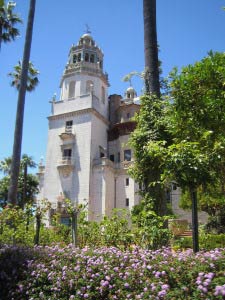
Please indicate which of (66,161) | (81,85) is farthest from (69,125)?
(81,85)

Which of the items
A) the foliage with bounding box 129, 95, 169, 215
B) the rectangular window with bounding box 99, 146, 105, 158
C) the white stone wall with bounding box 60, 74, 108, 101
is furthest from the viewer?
the white stone wall with bounding box 60, 74, 108, 101

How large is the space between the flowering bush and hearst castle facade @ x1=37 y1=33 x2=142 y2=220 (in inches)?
1072

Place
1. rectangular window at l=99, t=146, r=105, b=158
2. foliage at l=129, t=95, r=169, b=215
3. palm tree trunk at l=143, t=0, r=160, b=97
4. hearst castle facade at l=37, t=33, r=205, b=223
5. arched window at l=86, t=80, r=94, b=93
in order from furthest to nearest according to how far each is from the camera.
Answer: arched window at l=86, t=80, r=94, b=93 < rectangular window at l=99, t=146, r=105, b=158 < hearst castle facade at l=37, t=33, r=205, b=223 < palm tree trunk at l=143, t=0, r=160, b=97 < foliage at l=129, t=95, r=169, b=215

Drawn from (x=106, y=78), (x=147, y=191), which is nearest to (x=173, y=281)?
(x=147, y=191)

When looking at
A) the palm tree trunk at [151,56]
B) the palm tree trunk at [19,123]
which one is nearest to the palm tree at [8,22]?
the palm tree trunk at [19,123]

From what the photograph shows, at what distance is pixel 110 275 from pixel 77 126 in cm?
3410

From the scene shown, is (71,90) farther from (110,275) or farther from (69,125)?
(110,275)

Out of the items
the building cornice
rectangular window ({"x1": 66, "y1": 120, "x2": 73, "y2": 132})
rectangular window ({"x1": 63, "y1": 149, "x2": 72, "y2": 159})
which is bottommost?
rectangular window ({"x1": 63, "y1": 149, "x2": 72, "y2": 159})

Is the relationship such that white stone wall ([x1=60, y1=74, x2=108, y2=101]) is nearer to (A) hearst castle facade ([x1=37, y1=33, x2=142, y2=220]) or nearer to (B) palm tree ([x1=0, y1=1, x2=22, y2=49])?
(A) hearst castle facade ([x1=37, y1=33, x2=142, y2=220])

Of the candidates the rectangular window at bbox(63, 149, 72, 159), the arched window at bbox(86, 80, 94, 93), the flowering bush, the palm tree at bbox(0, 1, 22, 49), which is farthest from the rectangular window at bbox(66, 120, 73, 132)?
the flowering bush

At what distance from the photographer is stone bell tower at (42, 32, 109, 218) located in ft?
122

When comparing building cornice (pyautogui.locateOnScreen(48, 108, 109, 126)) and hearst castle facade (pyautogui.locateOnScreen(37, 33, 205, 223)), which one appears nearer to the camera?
hearst castle facade (pyautogui.locateOnScreen(37, 33, 205, 223))

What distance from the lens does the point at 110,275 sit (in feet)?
18.2

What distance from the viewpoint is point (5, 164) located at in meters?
46.2
